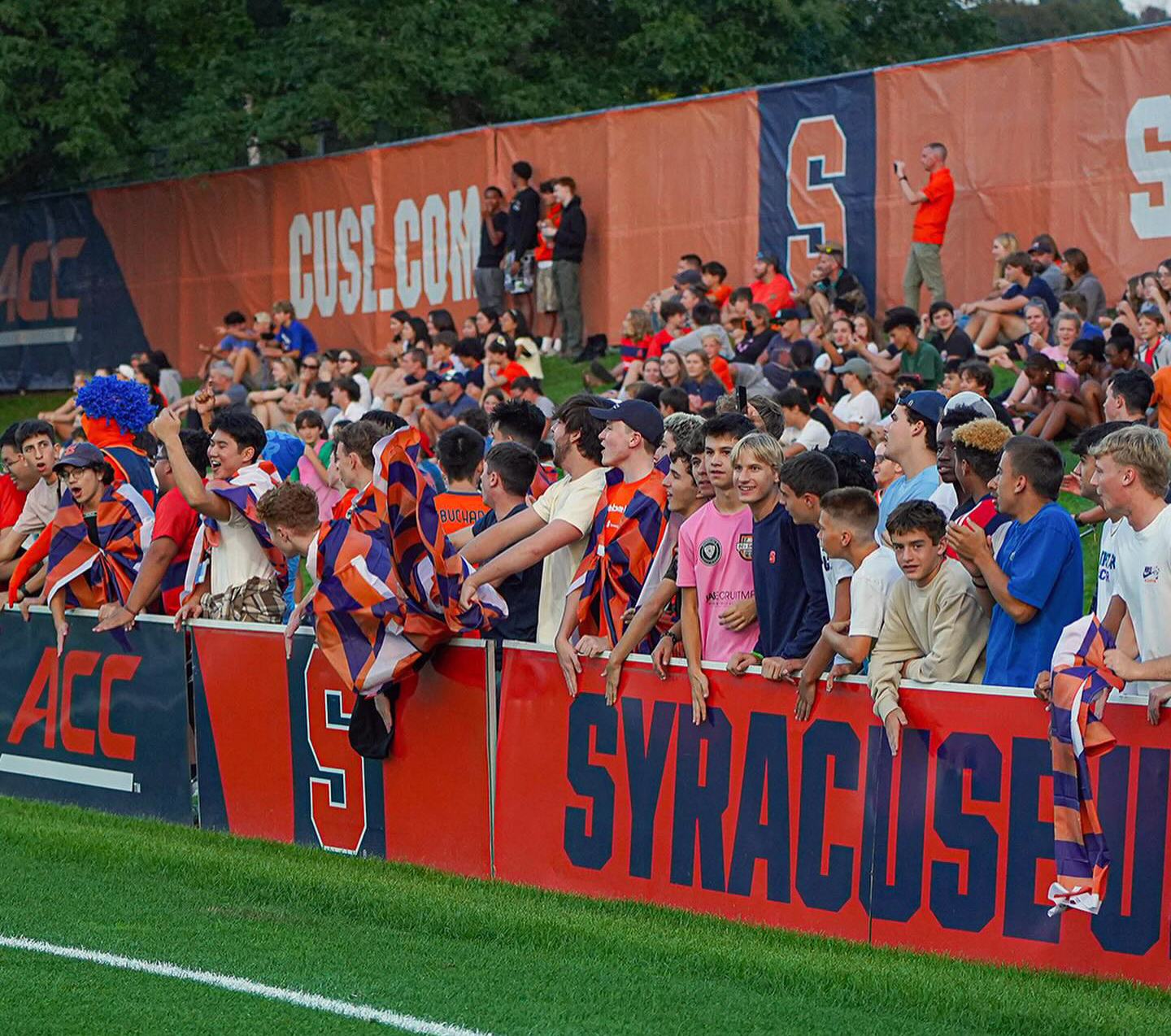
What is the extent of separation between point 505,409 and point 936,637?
3.24 meters

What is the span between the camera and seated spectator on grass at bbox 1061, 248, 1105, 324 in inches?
618

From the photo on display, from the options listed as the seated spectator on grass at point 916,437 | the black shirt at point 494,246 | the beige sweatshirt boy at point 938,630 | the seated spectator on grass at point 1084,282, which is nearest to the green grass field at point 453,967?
the beige sweatshirt boy at point 938,630

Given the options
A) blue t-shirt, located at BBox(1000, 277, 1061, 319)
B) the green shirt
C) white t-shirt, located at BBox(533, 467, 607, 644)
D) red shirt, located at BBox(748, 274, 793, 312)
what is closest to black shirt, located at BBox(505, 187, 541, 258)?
red shirt, located at BBox(748, 274, 793, 312)

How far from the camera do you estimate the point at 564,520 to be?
8211 mm

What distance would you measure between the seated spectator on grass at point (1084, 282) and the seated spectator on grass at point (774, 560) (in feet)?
29.7

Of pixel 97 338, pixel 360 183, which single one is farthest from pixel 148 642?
pixel 97 338

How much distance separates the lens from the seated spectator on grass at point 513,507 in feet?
28.5

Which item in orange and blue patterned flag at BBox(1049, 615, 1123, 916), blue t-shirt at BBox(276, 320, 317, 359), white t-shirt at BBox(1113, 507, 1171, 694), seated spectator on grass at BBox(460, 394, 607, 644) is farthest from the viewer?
blue t-shirt at BBox(276, 320, 317, 359)

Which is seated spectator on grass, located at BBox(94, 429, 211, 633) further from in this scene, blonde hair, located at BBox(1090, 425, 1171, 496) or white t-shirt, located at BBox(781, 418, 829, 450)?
blonde hair, located at BBox(1090, 425, 1171, 496)

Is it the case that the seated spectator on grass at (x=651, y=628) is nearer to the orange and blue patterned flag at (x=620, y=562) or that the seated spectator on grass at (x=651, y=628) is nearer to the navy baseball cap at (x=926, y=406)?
the orange and blue patterned flag at (x=620, y=562)

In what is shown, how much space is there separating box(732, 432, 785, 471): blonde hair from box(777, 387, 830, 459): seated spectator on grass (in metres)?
4.97

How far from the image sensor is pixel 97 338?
29281mm

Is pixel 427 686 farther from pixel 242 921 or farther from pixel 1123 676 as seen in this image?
pixel 1123 676

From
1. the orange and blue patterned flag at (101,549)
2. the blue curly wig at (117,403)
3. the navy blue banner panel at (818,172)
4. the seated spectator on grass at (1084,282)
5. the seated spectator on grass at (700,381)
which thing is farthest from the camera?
the navy blue banner panel at (818,172)
